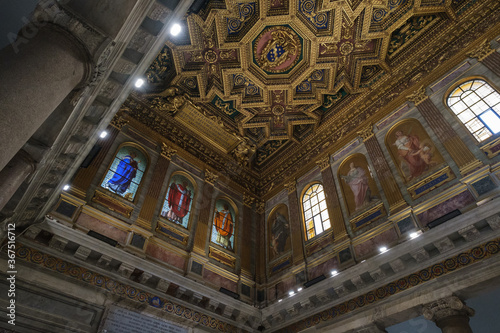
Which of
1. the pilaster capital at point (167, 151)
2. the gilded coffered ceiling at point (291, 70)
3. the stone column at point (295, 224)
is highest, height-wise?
the gilded coffered ceiling at point (291, 70)

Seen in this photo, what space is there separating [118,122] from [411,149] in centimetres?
956

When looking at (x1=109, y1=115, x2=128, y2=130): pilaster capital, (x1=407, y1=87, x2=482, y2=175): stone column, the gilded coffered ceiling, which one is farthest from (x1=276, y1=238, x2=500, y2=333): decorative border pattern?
(x1=109, y1=115, x2=128, y2=130): pilaster capital

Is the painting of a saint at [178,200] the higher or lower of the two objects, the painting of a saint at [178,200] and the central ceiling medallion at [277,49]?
the lower

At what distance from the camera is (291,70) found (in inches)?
475

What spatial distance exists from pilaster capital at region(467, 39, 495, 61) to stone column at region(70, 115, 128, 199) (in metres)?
11.3

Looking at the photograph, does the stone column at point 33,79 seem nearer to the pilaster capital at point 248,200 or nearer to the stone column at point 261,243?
the stone column at point 261,243

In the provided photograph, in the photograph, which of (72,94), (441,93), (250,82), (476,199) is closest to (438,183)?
(476,199)

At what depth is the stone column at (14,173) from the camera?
14.1 ft

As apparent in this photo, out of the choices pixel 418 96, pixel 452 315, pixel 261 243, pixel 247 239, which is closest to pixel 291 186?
pixel 261 243

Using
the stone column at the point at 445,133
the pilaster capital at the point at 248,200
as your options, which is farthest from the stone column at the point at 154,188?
the stone column at the point at 445,133

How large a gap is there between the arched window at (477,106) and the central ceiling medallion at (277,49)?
5.33m

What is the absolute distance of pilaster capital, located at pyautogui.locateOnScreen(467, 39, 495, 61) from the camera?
902 cm

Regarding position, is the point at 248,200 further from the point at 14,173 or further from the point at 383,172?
the point at 14,173

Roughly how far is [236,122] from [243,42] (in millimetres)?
3369
